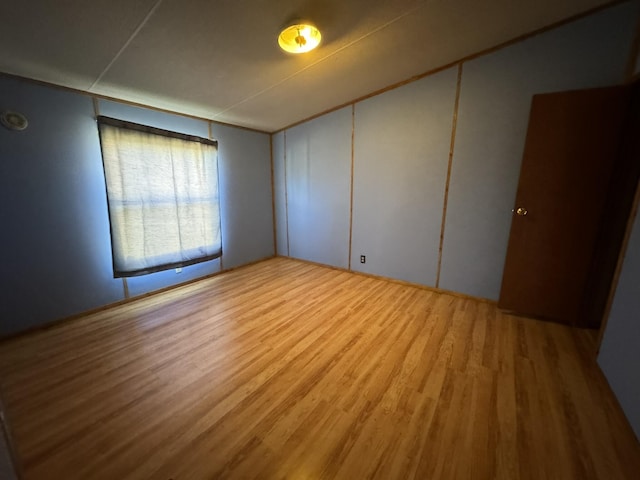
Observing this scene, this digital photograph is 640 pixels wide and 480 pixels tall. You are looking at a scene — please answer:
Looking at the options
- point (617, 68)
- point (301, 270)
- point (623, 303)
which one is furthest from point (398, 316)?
point (617, 68)

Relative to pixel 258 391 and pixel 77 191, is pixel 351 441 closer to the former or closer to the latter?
pixel 258 391

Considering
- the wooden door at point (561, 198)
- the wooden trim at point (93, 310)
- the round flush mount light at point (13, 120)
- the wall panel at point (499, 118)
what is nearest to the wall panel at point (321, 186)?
the wall panel at point (499, 118)

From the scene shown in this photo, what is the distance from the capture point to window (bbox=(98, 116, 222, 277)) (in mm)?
2398

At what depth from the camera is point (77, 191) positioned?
7.25 feet

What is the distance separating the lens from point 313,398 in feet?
4.61

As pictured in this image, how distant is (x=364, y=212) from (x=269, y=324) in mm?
1940

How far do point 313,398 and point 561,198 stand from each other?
2587mm

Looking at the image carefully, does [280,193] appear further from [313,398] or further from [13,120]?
[313,398]

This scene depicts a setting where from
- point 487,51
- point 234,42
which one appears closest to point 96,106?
point 234,42

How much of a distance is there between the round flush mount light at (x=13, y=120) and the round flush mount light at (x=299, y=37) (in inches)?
85.8

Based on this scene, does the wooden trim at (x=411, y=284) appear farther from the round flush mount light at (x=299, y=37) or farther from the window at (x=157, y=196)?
the round flush mount light at (x=299, y=37)

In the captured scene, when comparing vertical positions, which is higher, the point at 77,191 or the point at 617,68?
the point at 617,68

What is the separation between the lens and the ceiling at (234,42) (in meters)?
1.45

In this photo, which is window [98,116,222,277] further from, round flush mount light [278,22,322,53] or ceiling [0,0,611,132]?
round flush mount light [278,22,322,53]
